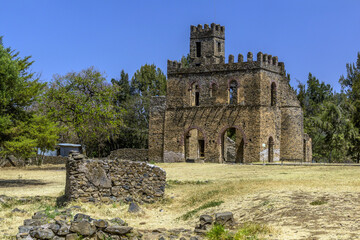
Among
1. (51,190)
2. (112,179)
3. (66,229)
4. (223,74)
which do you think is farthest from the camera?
(223,74)

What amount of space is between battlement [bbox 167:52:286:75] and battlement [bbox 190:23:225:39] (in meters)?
7.58

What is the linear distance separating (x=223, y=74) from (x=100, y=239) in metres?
33.4

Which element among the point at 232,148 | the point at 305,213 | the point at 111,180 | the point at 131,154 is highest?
the point at 232,148

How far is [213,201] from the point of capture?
16406 millimetres

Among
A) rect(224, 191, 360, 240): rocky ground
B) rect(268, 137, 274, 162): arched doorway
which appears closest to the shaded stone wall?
rect(268, 137, 274, 162): arched doorway

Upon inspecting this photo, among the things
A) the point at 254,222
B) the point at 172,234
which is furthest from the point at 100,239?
the point at 254,222

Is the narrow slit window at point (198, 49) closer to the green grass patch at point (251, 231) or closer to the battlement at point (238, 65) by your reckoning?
the battlement at point (238, 65)

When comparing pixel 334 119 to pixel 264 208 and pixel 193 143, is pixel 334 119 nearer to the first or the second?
pixel 193 143

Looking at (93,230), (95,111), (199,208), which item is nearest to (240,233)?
(93,230)

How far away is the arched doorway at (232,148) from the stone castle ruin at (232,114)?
9cm

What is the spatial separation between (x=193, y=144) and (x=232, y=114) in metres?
5.81

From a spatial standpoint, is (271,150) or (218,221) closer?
(218,221)

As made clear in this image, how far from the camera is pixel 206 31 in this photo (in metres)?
52.3

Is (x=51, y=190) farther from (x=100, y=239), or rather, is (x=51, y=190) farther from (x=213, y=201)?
(x=100, y=239)
